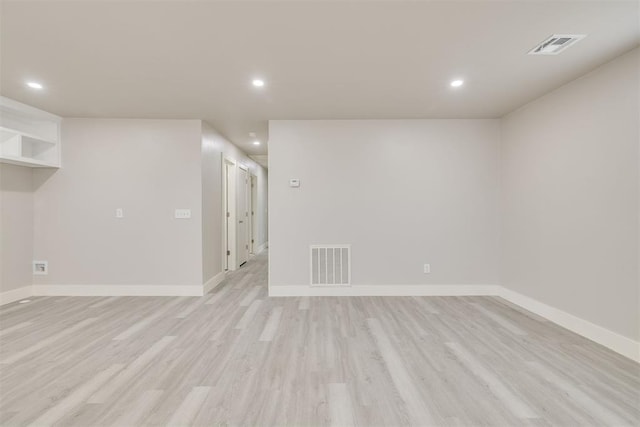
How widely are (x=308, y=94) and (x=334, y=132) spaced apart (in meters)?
1.00

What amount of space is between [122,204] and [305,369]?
3398mm

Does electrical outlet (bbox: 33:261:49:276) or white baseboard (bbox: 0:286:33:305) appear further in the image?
electrical outlet (bbox: 33:261:49:276)

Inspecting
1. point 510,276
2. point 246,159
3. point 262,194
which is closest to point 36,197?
point 246,159

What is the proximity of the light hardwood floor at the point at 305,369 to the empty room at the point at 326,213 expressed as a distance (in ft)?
0.06

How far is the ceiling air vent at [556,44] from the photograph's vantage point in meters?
2.12

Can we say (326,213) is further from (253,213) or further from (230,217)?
(253,213)

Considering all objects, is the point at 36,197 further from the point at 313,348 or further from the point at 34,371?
the point at 313,348

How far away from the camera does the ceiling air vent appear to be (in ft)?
6.96

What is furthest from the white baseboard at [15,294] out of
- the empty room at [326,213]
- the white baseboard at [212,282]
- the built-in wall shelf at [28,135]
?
the white baseboard at [212,282]

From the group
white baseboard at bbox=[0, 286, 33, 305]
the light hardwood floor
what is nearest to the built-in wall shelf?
white baseboard at bbox=[0, 286, 33, 305]

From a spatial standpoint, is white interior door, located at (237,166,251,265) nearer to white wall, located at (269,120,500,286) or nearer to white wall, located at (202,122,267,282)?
white wall, located at (202,122,267,282)

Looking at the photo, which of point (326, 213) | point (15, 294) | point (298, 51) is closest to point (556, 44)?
point (298, 51)

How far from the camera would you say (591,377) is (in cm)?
204

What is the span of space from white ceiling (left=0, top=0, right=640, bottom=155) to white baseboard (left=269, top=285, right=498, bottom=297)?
7.46 feet
